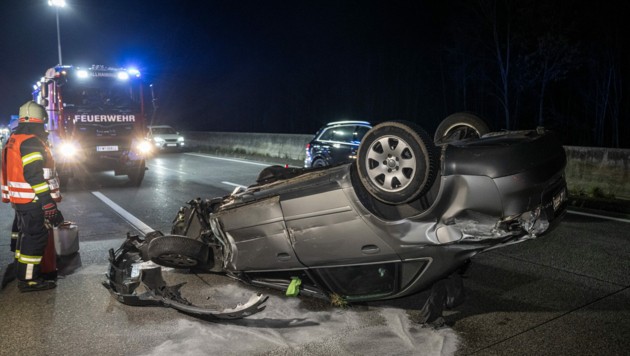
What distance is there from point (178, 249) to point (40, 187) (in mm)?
1586

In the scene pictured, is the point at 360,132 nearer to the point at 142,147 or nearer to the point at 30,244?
the point at 142,147

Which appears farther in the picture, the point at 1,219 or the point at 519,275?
the point at 1,219

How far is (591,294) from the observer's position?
4734mm

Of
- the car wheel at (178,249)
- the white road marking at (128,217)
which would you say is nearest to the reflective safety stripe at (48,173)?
the car wheel at (178,249)

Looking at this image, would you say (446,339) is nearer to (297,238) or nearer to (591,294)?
(297,238)

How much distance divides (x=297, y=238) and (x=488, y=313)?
1745 millimetres

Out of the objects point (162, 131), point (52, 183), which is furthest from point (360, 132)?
point (162, 131)

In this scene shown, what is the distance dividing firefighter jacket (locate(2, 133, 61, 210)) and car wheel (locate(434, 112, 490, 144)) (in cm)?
389

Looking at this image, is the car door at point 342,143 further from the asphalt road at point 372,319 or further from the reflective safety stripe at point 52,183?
the reflective safety stripe at point 52,183

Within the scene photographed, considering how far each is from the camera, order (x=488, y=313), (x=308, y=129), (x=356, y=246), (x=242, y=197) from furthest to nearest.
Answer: (x=308, y=129)
(x=242, y=197)
(x=488, y=313)
(x=356, y=246)

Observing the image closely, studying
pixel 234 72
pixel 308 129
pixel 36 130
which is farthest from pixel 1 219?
pixel 234 72

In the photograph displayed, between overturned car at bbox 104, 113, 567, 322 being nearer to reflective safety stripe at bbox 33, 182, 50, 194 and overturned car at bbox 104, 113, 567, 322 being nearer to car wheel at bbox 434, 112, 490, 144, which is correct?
car wheel at bbox 434, 112, 490, 144

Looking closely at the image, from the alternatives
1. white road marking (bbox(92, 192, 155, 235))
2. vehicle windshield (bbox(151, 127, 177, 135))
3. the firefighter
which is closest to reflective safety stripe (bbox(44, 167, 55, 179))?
the firefighter

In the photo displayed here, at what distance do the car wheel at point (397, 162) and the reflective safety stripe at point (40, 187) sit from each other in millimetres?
3286
